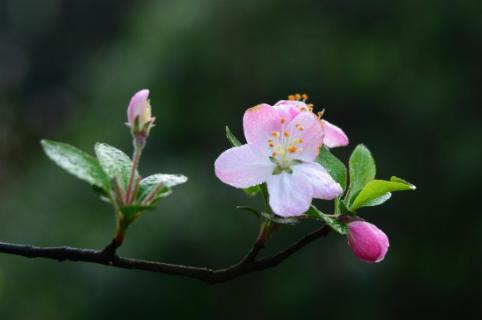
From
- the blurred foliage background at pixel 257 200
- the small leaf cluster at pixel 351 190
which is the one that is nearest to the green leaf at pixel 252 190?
the small leaf cluster at pixel 351 190

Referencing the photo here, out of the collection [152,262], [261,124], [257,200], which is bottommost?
[257,200]

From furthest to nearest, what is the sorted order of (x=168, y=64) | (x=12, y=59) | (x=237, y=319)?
(x=12, y=59) < (x=168, y=64) < (x=237, y=319)

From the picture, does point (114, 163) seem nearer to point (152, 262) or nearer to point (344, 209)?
point (152, 262)

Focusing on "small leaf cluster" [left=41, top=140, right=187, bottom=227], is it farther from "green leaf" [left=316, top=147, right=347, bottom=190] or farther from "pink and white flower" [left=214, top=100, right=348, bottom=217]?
"green leaf" [left=316, top=147, right=347, bottom=190]

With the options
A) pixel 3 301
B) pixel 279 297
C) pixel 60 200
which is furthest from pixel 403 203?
pixel 3 301

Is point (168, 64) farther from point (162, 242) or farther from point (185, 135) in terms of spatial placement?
point (162, 242)

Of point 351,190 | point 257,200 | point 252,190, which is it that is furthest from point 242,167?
point 257,200
